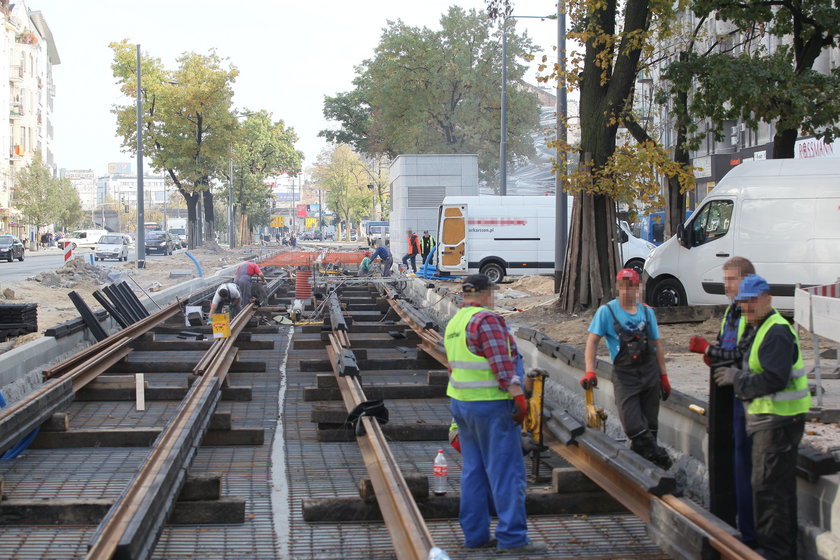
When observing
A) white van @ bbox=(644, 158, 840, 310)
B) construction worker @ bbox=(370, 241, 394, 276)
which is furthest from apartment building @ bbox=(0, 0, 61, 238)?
white van @ bbox=(644, 158, 840, 310)

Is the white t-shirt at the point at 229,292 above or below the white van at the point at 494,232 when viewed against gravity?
below

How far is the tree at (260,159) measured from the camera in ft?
302

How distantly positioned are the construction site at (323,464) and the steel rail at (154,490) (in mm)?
20

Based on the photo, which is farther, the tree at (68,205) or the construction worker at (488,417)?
the tree at (68,205)

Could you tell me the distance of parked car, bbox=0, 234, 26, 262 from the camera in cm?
5284

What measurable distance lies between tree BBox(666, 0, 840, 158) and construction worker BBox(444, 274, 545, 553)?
1336cm

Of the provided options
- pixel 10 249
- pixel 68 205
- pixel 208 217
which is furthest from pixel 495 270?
pixel 68 205

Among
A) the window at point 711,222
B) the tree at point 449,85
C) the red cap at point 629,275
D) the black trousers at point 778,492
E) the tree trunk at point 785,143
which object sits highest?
the tree at point 449,85

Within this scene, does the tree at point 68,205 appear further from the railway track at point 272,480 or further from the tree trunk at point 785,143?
the railway track at point 272,480

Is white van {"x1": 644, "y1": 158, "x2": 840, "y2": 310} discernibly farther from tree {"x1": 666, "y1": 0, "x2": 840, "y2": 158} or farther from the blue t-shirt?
the blue t-shirt

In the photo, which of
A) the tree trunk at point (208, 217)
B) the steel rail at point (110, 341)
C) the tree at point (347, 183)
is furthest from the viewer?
the tree at point (347, 183)

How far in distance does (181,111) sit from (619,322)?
182 feet

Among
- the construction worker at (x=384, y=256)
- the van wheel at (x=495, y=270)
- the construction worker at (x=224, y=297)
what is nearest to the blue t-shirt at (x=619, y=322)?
the construction worker at (x=224, y=297)

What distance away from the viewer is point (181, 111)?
5975 centimetres
